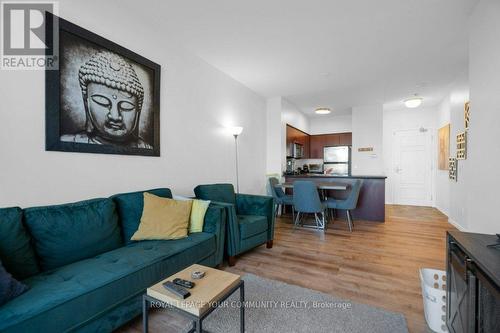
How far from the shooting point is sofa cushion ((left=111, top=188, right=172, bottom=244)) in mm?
2080

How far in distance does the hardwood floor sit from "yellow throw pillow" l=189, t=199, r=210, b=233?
0.63m

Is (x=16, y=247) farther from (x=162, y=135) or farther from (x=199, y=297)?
(x=162, y=135)

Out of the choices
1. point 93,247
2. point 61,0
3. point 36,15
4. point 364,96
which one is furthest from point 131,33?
point 364,96

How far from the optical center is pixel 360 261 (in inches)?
107

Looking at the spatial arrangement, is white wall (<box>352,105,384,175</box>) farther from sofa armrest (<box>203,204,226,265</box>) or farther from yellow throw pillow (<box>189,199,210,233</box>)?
yellow throw pillow (<box>189,199,210,233</box>)

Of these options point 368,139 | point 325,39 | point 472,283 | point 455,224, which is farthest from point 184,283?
point 368,139

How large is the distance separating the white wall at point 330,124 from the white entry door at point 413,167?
4.42 ft

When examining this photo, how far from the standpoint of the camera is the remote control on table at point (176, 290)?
1.20 metres

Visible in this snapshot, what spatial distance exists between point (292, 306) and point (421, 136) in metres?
6.58

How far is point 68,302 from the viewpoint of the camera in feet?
3.96

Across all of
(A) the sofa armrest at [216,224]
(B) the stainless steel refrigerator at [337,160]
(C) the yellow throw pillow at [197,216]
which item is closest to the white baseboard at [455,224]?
(B) the stainless steel refrigerator at [337,160]

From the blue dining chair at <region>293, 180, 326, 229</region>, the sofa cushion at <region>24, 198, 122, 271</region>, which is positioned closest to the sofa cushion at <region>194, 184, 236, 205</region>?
the sofa cushion at <region>24, 198, 122, 271</region>

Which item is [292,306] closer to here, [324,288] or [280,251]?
[324,288]

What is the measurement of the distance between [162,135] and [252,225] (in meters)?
1.54
